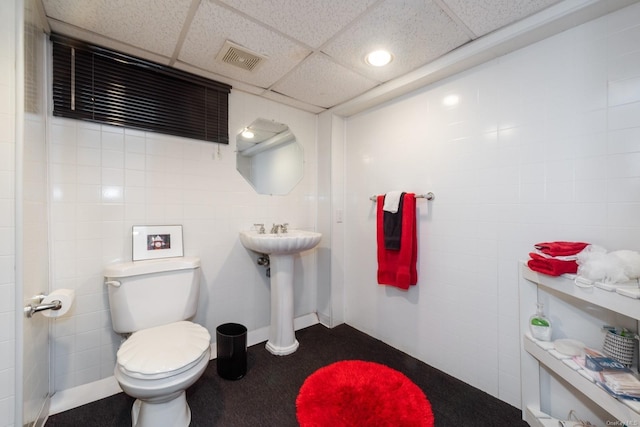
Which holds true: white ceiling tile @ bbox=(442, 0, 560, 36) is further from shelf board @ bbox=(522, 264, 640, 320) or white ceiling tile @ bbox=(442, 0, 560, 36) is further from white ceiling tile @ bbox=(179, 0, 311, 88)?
shelf board @ bbox=(522, 264, 640, 320)

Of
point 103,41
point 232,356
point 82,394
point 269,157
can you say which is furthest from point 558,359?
point 103,41

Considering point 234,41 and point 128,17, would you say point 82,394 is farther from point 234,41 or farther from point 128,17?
point 234,41

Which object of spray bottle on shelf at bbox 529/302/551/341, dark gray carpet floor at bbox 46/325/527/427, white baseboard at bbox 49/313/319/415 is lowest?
dark gray carpet floor at bbox 46/325/527/427

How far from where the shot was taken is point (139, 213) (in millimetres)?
1734

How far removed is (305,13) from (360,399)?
2.04 metres

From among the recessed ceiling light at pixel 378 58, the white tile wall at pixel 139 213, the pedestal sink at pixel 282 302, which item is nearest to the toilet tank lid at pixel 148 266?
the white tile wall at pixel 139 213

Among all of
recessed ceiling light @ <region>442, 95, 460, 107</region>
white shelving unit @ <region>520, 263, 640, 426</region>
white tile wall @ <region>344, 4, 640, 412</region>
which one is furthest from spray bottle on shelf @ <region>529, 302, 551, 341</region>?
recessed ceiling light @ <region>442, 95, 460, 107</region>

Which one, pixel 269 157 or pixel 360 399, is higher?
pixel 269 157

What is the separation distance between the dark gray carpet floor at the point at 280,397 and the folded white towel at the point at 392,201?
1.09 m

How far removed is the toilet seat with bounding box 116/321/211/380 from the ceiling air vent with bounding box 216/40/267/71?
5.28ft

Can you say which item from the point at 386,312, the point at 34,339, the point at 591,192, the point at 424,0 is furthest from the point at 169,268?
the point at 591,192

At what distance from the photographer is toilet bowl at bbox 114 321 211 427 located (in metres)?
1.14

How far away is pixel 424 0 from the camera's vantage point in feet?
3.99

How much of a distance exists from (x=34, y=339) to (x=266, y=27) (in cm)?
187
